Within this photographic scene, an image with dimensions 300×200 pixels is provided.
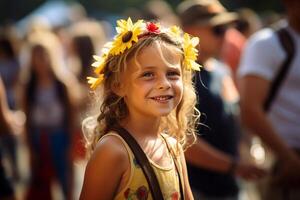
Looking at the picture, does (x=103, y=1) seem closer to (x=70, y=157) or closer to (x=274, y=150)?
(x=70, y=157)

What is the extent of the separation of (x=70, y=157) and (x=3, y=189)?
10.3ft

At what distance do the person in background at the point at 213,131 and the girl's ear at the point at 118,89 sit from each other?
157cm

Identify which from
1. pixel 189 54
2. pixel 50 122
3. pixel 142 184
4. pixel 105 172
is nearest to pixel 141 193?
pixel 142 184

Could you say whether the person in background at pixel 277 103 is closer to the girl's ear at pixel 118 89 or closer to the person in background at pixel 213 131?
the person in background at pixel 213 131

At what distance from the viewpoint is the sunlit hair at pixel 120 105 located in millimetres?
4254

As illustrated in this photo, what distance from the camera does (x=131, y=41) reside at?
13.9 feet

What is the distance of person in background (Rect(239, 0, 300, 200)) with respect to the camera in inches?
241

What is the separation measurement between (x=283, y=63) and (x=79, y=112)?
3.67 metres

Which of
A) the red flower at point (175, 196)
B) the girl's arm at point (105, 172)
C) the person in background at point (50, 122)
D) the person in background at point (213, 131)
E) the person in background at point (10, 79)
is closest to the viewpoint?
the girl's arm at point (105, 172)

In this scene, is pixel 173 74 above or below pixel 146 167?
above

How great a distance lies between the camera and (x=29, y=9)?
30.4 meters

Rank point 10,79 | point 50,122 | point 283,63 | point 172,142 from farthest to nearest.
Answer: point 10,79
point 50,122
point 283,63
point 172,142

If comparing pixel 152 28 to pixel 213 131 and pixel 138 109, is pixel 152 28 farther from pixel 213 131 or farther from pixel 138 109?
pixel 213 131

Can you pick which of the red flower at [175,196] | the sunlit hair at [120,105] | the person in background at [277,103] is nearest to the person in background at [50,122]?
the person in background at [277,103]
